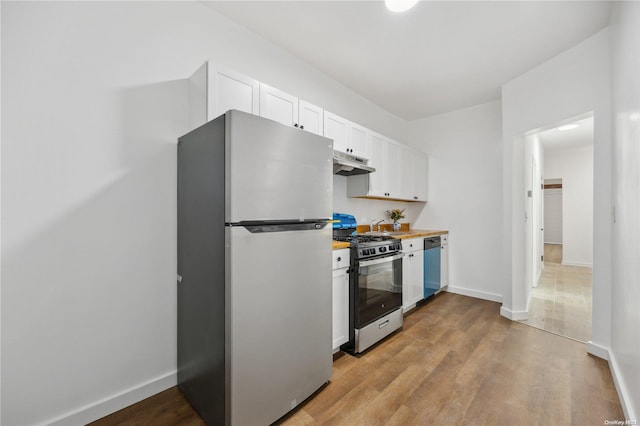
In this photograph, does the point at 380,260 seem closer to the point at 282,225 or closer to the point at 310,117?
the point at 282,225

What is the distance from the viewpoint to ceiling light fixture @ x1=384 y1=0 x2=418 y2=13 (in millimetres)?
1919

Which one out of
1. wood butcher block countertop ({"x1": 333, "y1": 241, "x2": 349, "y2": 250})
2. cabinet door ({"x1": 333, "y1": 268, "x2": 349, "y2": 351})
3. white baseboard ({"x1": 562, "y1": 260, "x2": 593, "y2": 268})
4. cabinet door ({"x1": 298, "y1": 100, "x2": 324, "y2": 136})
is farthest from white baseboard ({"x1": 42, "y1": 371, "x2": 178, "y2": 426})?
white baseboard ({"x1": 562, "y1": 260, "x2": 593, "y2": 268})

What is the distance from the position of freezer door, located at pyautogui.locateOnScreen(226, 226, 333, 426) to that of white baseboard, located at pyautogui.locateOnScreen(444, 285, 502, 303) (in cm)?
300

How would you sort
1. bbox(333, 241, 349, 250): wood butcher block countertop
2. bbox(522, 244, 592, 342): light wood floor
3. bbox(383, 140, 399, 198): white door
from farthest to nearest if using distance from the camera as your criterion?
bbox(383, 140, 399, 198): white door
bbox(522, 244, 592, 342): light wood floor
bbox(333, 241, 349, 250): wood butcher block countertop

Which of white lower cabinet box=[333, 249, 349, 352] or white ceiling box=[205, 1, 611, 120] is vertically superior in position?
white ceiling box=[205, 1, 611, 120]

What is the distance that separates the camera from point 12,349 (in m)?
1.41

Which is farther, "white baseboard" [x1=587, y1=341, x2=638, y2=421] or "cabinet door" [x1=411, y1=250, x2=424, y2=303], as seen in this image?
"cabinet door" [x1=411, y1=250, x2=424, y2=303]

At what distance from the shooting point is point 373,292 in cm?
249

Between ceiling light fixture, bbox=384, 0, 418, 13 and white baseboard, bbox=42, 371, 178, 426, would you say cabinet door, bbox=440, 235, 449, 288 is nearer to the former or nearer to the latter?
ceiling light fixture, bbox=384, 0, 418, 13

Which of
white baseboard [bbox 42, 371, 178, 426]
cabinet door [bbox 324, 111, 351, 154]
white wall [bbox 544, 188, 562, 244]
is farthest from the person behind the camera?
white wall [bbox 544, 188, 562, 244]

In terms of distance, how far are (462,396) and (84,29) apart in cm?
330

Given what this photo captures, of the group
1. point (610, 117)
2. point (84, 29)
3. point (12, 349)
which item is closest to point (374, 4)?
point (84, 29)

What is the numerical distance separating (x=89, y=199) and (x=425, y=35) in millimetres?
2871

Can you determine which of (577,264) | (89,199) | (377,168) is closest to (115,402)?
(89,199)
